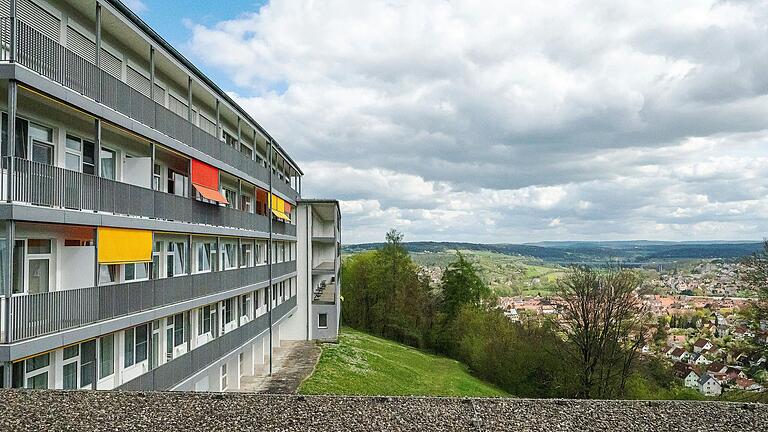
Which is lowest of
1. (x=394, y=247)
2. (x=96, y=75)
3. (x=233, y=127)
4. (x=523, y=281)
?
(x=523, y=281)

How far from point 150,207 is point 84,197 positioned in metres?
3.00

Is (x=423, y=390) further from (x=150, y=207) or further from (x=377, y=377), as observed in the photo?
(x=150, y=207)

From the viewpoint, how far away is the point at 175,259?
1714 cm

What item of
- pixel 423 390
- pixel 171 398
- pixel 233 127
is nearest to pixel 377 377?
pixel 423 390

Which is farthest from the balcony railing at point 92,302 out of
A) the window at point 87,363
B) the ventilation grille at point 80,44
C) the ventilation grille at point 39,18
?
the ventilation grille at point 80,44

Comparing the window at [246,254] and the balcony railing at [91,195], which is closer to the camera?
the balcony railing at [91,195]

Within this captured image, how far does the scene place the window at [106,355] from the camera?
1249cm

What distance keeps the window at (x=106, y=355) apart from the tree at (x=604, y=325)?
22173mm

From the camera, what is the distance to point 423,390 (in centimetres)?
2880

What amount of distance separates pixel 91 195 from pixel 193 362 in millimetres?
6864

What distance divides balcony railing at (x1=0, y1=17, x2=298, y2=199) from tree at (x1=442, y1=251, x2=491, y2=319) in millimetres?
35712

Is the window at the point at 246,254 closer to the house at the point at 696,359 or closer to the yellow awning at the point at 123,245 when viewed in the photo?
the yellow awning at the point at 123,245

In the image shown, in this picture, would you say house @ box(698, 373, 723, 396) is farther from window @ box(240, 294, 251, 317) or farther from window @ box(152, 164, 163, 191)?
window @ box(152, 164, 163, 191)

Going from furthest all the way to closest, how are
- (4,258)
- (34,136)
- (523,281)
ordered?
(523,281), (34,136), (4,258)
